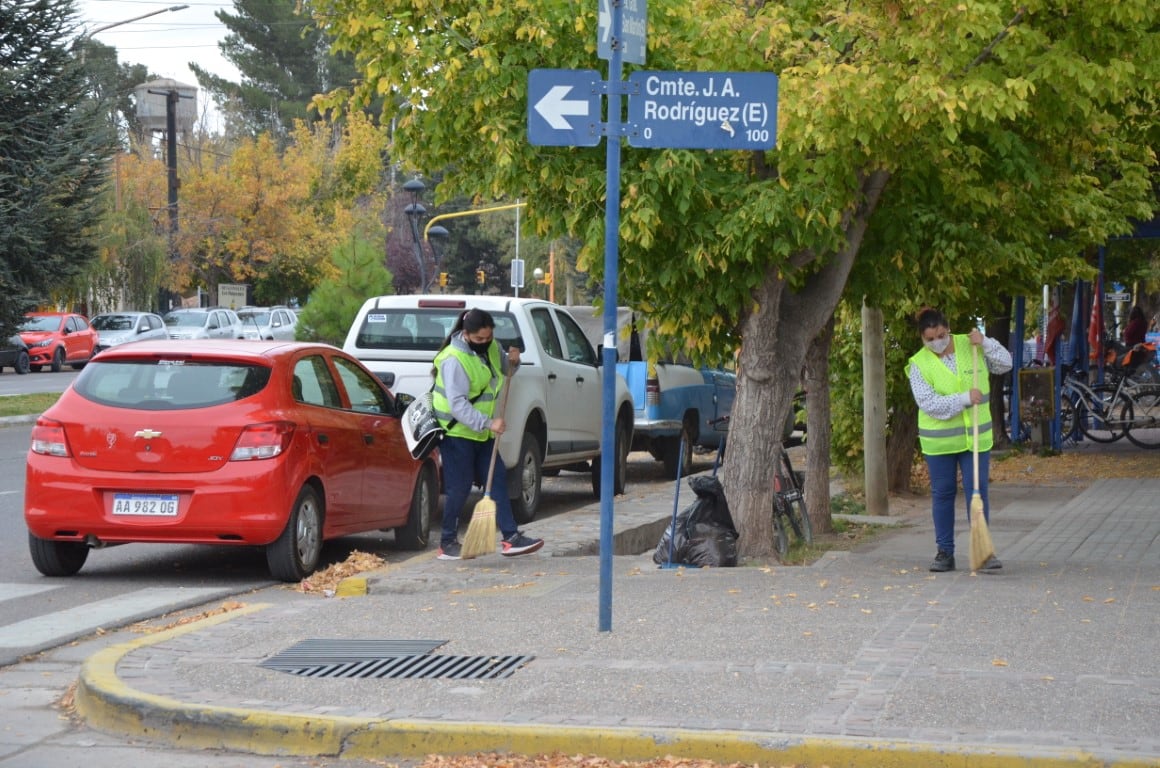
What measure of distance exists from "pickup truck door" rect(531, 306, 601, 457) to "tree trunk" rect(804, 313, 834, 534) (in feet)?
7.75

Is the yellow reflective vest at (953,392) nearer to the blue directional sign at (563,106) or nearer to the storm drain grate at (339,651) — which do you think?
the blue directional sign at (563,106)

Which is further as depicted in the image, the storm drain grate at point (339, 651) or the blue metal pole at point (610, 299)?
the blue metal pole at point (610, 299)

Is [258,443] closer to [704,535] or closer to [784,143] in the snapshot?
A: [704,535]

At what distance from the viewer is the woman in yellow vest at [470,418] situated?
10.9m

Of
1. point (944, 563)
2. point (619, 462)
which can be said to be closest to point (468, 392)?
point (944, 563)

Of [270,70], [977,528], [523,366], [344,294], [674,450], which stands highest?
[270,70]

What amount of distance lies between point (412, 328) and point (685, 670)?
8.30m

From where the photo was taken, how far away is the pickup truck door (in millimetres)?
14852

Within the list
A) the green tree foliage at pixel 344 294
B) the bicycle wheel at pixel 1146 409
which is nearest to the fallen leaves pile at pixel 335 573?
the bicycle wheel at pixel 1146 409

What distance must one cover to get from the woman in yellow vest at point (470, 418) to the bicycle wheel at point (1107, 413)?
13799 mm

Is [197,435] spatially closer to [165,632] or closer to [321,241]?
[165,632]

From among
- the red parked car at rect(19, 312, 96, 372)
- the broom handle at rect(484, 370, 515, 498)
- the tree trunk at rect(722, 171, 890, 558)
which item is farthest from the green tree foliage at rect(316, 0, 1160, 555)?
the red parked car at rect(19, 312, 96, 372)

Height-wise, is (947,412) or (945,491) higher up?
(947,412)

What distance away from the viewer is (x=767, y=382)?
11141mm
